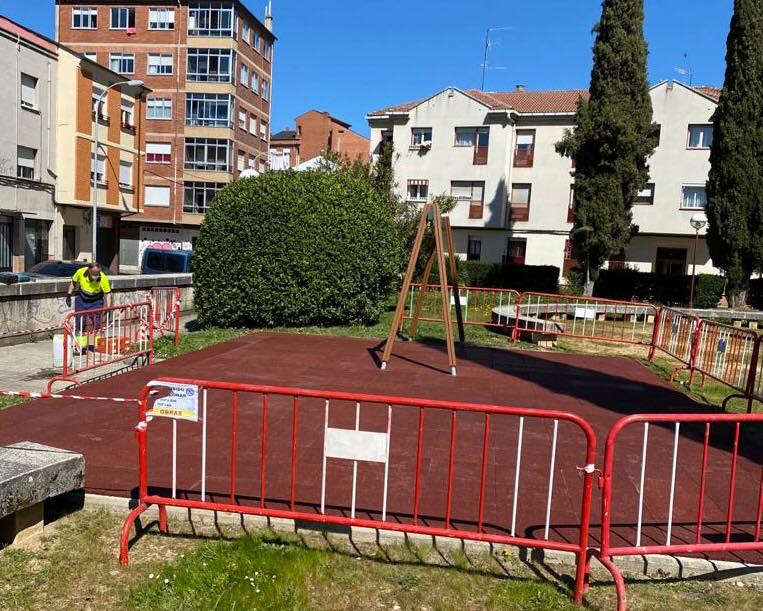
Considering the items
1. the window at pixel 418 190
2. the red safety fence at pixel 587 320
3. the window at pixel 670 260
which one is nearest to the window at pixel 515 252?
the window at pixel 418 190

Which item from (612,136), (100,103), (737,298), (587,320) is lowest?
(587,320)

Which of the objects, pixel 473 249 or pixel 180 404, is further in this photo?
pixel 473 249

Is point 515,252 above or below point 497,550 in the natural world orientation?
above

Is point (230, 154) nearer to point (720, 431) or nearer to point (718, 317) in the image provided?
point (718, 317)

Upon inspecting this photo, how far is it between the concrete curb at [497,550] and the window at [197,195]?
41.2 meters

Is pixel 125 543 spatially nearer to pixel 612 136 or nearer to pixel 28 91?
pixel 612 136

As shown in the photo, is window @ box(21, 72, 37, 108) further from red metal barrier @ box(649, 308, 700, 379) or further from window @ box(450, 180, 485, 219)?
red metal barrier @ box(649, 308, 700, 379)

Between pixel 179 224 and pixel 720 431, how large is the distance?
4153cm

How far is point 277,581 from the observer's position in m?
3.54

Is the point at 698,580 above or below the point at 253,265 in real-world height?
below

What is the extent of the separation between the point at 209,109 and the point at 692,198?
30.2 metres

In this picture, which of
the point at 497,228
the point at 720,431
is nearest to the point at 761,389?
the point at 720,431

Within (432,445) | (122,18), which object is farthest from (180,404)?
(122,18)

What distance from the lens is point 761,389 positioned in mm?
8203
